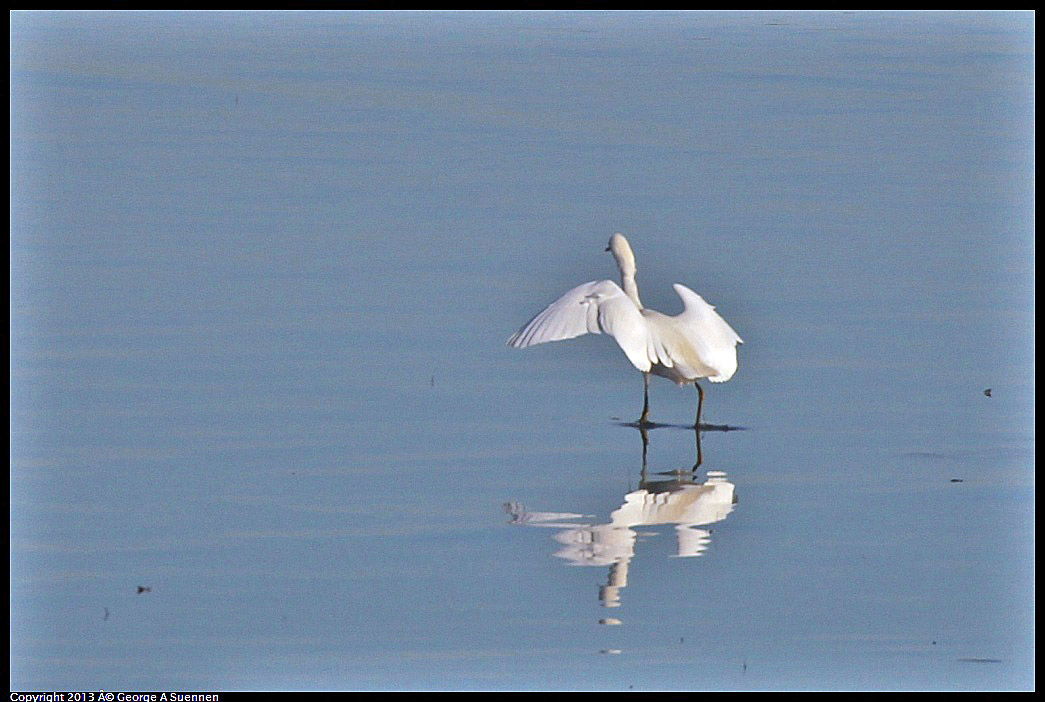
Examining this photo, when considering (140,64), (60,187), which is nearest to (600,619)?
(60,187)

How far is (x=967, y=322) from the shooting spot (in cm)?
1479

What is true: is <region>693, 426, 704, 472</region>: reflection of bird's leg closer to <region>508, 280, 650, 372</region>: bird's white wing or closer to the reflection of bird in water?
the reflection of bird in water

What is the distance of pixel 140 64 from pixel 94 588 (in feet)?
60.7

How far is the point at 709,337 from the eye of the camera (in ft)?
40.7

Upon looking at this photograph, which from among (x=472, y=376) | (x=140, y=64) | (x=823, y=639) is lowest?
(x=823, y=639)

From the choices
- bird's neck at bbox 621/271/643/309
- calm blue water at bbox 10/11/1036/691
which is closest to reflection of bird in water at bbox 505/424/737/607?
calm blue water at bbox 10/11/1036/691

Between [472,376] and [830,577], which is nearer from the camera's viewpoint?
[830,577]

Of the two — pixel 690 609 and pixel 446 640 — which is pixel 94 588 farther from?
pixel 690 609

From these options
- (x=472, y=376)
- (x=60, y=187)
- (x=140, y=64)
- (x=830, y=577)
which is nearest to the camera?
(x=830, y=577)

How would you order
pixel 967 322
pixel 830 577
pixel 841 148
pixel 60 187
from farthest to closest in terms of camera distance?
pixel 841 148
pixel 60 187
pixel 967 322
pixel 830 577

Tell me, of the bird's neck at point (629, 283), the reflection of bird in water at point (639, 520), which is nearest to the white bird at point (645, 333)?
the bird's neck at point (629, 283)

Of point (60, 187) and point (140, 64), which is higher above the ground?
point (140, 64)

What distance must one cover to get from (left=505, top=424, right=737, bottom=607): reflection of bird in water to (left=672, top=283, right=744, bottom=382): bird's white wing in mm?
1340

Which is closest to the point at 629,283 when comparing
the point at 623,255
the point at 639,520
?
the point at 623,255
